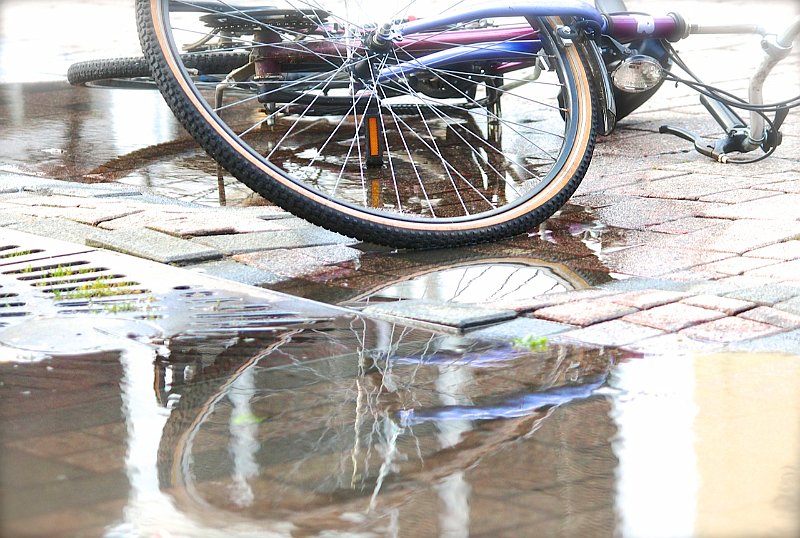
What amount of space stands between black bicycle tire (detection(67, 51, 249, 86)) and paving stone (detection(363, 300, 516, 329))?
2.53 meters

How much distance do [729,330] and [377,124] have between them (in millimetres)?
2475

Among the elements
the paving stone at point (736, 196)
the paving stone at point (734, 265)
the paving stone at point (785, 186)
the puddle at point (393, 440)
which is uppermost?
the paving stone at point (785, 186)

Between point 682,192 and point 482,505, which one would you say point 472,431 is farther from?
point 682,192

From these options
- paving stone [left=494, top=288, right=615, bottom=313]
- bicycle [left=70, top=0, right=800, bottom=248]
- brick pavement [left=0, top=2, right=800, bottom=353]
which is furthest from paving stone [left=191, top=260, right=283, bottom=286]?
paving stone [left=494, top=288, right=615, bottom=313]

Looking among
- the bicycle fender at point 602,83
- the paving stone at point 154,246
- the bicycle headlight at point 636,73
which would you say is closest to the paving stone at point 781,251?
the bicycle fender at point 602,83

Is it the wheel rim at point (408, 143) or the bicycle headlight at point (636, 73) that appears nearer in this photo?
the wheel rim at point (408, 143)

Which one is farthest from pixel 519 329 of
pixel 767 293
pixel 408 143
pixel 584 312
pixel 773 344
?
pixel 408 143

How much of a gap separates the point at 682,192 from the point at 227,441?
2.93 meters

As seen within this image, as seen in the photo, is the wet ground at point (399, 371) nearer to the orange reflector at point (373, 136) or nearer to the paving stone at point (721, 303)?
the paving stone at point (721, 303)

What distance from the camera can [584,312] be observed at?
3.19m

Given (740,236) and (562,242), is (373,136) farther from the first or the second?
(740,236)

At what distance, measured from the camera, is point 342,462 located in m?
2.26

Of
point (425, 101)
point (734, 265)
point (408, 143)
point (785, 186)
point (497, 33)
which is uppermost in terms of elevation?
point (497, 33)

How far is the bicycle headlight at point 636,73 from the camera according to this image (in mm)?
4961
